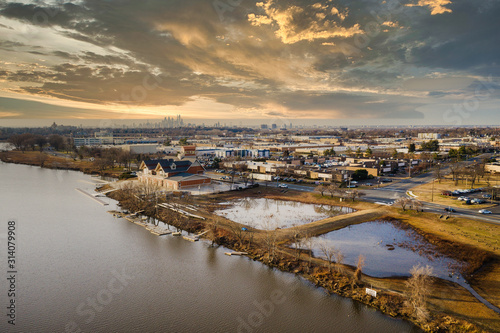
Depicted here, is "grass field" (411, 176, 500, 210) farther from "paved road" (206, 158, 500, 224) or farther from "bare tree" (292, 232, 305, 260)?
"bare tree" (292, 232, 305, 260)

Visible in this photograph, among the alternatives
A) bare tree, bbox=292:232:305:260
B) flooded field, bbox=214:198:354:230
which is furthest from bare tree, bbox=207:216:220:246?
bare tree, bbox=292:232:305:260

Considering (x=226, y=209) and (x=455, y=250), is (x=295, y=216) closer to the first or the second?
(x=226, y=209)

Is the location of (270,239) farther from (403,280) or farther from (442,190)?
(442,190)

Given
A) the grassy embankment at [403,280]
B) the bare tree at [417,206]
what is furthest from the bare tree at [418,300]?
the bare tree at [417,206]

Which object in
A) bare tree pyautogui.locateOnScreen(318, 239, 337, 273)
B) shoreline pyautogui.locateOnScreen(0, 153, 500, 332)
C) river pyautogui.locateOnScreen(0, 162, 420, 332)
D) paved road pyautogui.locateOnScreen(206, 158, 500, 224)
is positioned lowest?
river pyautogui.locateOnScreen(0, 162, 420, 332)

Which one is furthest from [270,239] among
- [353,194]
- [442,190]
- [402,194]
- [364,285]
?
[442,190]

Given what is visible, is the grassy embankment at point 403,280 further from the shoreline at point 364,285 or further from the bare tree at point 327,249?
the bare tree at point 327,249
